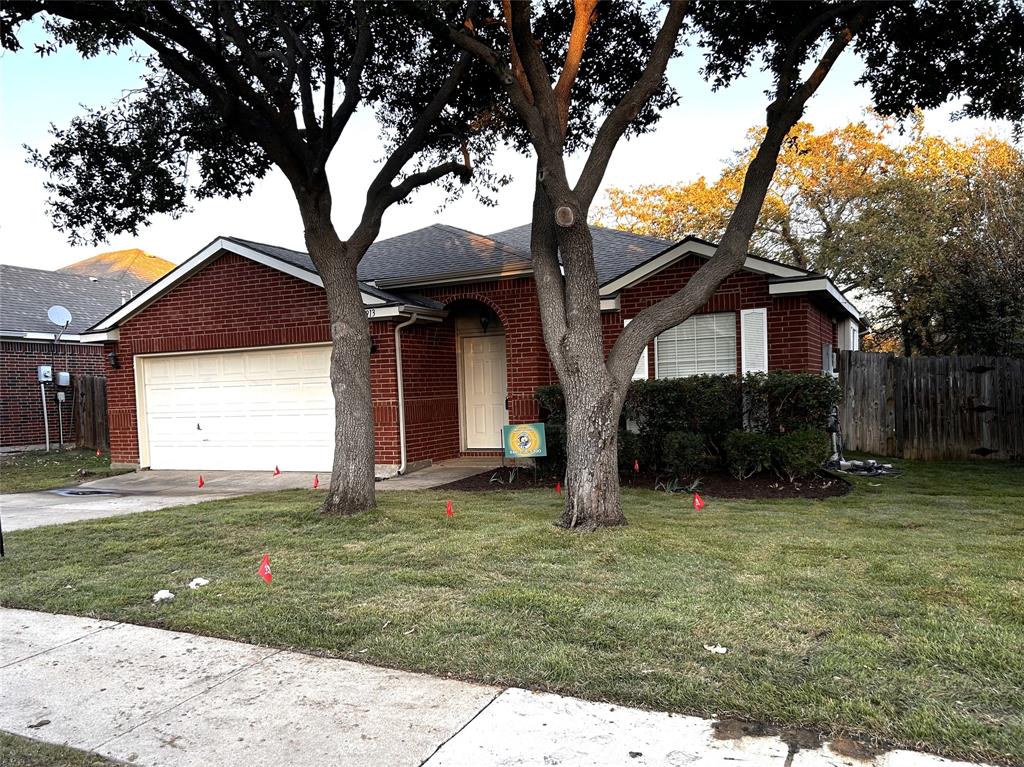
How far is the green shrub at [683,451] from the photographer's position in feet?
31.7

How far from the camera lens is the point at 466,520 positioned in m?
7.40

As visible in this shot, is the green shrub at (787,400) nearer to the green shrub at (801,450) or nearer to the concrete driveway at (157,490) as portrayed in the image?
the green shrub at (801,450)

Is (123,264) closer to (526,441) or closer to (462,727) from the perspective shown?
(526,441)

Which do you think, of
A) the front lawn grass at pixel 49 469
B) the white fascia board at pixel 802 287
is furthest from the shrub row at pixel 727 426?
the front lawn grass at pixel 49 469

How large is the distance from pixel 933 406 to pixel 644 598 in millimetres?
10176

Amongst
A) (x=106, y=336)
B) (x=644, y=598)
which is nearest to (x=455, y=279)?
(x=106, y=336)

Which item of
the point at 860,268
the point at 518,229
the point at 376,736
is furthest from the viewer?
the point at 860,268

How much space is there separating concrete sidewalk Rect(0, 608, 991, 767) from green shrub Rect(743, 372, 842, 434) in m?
7.31

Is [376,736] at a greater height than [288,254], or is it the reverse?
[288,254]

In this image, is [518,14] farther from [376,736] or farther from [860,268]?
[860,268]

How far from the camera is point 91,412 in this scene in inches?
735

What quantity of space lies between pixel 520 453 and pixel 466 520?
254 centimetres

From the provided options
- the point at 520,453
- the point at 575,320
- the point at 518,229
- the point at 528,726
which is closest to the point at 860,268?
the point at 518,229

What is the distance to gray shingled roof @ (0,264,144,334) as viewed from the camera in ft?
66.0
